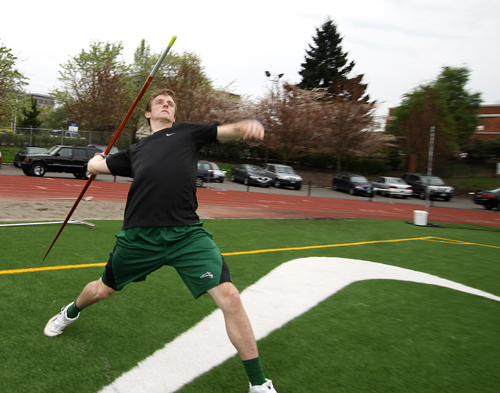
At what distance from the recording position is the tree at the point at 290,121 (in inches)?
1457

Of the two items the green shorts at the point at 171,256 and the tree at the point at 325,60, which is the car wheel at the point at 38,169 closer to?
the green shorts at the point at 171,256

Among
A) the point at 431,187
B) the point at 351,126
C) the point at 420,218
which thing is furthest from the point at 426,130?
the point at 420,218

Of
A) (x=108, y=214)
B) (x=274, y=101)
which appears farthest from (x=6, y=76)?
(x=108, y=214)

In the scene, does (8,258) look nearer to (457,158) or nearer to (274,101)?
(274,101)

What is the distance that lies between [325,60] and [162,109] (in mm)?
55406

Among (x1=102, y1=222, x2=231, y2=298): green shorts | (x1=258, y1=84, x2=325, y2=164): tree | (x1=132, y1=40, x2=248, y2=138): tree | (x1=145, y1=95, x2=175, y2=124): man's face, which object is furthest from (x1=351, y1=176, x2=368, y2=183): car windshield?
(x1=102, y1=222, x2=231, y2=298): green shorts

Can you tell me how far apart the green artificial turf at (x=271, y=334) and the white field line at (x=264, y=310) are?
0.35 feet

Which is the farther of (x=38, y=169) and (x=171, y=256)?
(x=38, y=169)

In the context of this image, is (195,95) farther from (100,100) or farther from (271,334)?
(271,334)

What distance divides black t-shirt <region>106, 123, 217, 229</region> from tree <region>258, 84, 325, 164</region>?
3449cm

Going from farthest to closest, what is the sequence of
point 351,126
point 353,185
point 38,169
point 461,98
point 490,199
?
point 461,98 → point 351,126 → point 353,185 → point 490,199 → point 38,169

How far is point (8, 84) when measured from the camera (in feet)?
118

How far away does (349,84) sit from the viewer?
3781cm

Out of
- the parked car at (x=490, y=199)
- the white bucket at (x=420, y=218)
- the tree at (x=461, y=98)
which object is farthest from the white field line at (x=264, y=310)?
the tree at (x=461, y=98)
